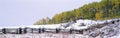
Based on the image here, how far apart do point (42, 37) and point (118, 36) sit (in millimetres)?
4667

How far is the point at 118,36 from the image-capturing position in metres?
23.5

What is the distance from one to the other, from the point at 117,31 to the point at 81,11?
8678 cm

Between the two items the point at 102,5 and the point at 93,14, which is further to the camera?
the point at 102,5

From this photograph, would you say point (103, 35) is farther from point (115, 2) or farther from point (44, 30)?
point (115, 2)

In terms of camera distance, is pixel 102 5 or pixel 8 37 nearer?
pixel 8 37

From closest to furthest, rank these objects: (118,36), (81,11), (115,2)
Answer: (118,36) < (115,2) < (81,11)

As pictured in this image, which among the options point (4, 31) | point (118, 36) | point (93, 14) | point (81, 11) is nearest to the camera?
point (118, 36)

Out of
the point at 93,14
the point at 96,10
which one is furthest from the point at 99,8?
the point at 93,14

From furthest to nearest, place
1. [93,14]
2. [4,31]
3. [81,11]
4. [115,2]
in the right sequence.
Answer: [81,11], [115,2], [93,14], [4,31]

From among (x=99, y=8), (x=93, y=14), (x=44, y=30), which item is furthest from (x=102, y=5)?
(x=44, y=30)

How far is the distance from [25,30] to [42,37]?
519cm

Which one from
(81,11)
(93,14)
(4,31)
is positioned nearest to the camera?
(4,31)

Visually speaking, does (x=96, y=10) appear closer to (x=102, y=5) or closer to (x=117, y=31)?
(x=102, y=5)

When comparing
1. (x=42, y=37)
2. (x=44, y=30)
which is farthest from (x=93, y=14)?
(x=42, y=37)
